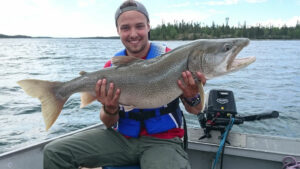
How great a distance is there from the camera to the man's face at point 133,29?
3604mm

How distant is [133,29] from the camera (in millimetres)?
3605

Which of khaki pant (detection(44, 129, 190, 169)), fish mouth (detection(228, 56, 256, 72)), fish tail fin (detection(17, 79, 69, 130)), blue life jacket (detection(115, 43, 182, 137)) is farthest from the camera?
blue life jacket (detection(115, 43, 182, 137))

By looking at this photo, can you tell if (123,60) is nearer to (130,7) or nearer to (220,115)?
(130,7)

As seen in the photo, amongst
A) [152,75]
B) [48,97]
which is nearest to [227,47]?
[152,75]

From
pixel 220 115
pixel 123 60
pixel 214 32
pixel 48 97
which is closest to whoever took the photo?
pixel 123 60

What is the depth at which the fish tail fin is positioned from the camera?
3377 millimetres

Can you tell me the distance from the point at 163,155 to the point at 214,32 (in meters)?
108

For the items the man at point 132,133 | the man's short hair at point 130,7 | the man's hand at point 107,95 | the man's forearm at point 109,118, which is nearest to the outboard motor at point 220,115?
the man at point 132,133

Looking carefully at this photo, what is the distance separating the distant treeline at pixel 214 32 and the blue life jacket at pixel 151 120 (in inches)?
4053

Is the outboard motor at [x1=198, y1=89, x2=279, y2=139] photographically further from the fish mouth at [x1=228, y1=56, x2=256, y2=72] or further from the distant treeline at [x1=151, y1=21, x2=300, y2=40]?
the distant treeline at [x1=151, y1=21, x2=300, y2=40]

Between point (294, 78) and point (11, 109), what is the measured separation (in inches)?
743

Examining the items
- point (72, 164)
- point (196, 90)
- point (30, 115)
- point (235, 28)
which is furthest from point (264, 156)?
point (235, 28)

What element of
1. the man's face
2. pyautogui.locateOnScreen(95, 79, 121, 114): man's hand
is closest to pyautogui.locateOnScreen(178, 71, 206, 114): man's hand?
pyautogui.locateOnScreen(95, 79, 121, 114): man's hand

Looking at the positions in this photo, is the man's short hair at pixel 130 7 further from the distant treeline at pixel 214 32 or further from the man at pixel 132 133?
the distant treeline at pixel 214 32
